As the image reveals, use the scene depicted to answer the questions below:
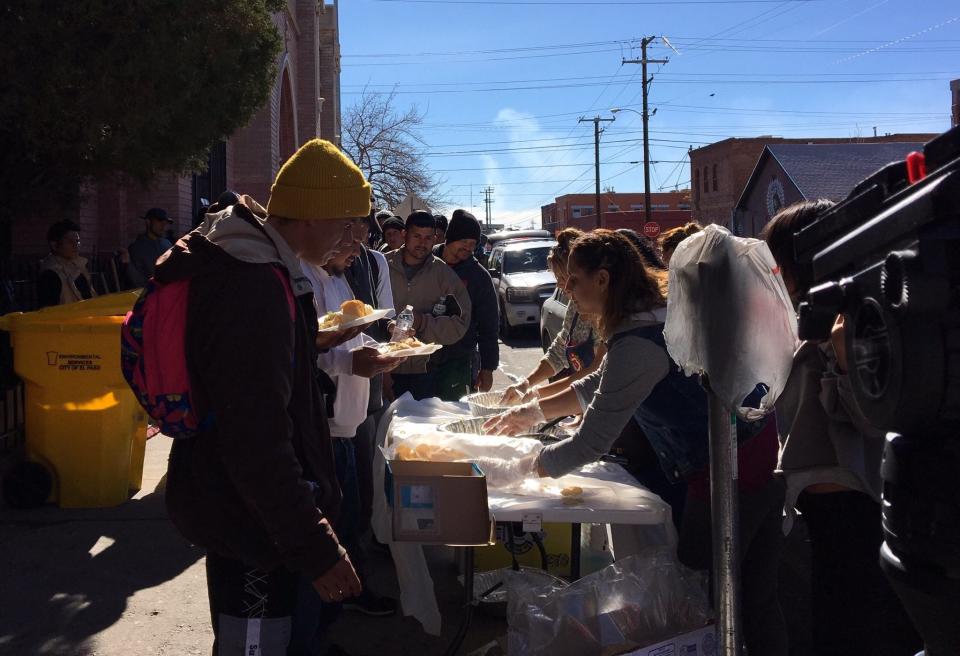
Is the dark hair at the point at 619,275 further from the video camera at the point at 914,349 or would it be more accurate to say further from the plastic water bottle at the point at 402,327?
the video camera at the point at 914,349

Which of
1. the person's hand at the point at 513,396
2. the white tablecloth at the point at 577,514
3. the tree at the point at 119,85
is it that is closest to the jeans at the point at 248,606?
the white tablecloth at the point at 577,514

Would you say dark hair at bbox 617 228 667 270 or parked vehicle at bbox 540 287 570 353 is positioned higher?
dark hair at bbox 617 228 667 270

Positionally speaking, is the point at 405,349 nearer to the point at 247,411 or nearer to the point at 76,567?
the point at 247,411

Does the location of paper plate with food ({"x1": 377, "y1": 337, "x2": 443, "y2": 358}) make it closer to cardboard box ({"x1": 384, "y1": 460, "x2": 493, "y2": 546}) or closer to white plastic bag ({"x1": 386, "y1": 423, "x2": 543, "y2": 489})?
white plastic bag ({"x1": 386, "y1": 423, "x2": 543, "y2": 489})

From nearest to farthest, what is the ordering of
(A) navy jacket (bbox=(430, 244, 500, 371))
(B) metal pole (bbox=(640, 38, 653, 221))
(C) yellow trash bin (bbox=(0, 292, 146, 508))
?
(C) yellow trash bin (bbox=(0, 292, 146, 508))
(A) navy jacket (bbox=(430, 244, 500, 371))
(B) metal pole (bbox=(640, 38, 653, 221))

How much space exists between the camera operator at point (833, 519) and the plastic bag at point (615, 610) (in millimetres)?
416

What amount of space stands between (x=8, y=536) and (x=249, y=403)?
4.27 m

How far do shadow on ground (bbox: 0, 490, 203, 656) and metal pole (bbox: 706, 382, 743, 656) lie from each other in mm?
2998

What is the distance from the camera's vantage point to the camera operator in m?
2.62

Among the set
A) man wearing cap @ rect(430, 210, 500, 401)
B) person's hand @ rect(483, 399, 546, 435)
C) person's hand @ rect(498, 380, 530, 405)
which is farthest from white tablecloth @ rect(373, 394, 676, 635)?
man wearing cap @ rect(430, 210, 500, 401)

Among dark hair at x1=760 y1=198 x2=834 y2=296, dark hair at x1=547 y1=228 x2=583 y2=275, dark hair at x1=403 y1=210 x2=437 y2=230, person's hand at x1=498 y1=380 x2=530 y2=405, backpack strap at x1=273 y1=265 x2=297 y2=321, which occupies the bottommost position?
person's hand at x1=498 y1=380 x2=530 y2=405

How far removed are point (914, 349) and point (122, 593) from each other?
446 cm

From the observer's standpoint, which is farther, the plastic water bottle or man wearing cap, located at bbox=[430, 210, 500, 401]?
man wearing cap, located at bbox=[430, 210, 500, 401]

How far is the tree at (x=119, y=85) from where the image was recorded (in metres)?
6.96
